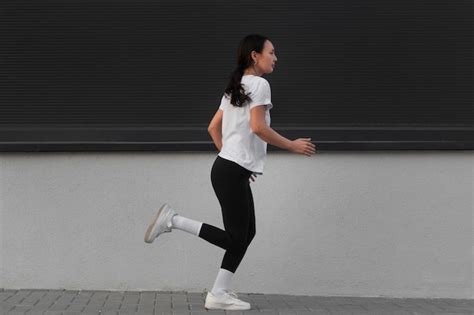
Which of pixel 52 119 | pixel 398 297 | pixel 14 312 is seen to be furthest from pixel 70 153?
pixel 398 297

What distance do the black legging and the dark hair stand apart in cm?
43

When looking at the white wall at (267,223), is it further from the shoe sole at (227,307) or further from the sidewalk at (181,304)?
the shoe sole at (227,307)

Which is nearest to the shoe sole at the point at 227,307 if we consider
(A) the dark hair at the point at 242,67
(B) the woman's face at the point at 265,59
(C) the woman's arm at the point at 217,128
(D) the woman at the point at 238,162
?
(D) the woman at the point at 238,162

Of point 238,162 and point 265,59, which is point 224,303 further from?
point 265,59

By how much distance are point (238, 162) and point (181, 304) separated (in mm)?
1180

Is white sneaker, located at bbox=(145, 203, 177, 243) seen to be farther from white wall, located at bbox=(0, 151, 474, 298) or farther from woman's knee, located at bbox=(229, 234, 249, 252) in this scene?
white wall, located at bbox=(0, 151, 474, 298)

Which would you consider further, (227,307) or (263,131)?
(227,307)

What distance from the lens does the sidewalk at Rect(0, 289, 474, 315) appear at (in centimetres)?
693

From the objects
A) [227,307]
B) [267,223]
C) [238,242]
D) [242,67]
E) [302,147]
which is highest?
[242,67]

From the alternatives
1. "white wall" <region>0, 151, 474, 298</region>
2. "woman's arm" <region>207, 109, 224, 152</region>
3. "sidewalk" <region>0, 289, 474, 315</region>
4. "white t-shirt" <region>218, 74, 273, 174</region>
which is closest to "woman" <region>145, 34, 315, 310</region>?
"white t-shirt" <region>218, 74, 273, 174</region>

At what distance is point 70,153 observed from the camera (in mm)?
7879

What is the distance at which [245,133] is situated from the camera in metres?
6.82

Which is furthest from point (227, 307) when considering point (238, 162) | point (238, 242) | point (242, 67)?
point (242, 67)

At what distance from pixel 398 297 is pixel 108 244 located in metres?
2.30
